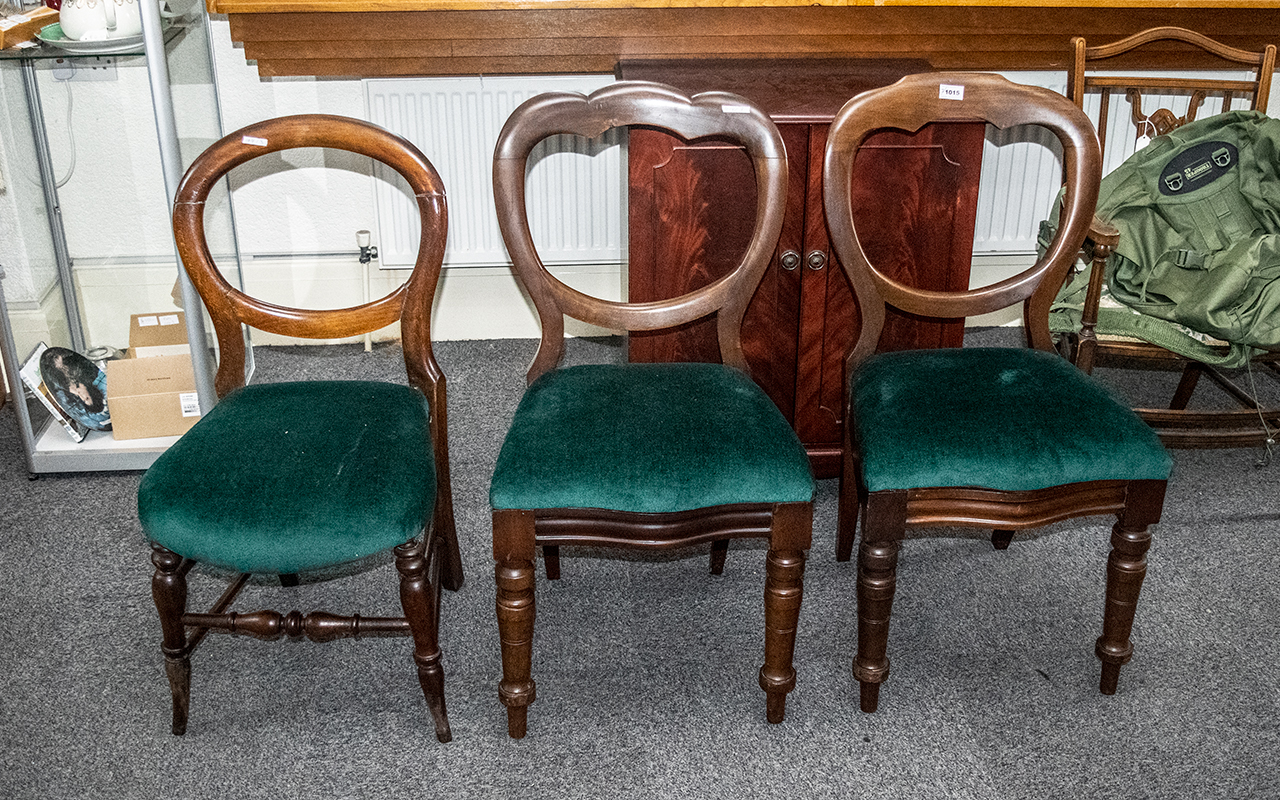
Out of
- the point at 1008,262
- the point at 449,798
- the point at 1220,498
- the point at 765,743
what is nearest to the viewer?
the point at 449,798

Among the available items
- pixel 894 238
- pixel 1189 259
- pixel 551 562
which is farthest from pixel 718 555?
pixel 1189 259

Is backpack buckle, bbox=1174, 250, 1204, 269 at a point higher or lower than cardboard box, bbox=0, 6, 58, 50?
lower

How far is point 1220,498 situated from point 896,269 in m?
0.90

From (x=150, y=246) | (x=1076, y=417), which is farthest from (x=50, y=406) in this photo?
(x=1076, y=417)

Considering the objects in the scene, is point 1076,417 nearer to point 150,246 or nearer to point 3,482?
point 150,246

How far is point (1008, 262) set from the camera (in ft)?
10.8

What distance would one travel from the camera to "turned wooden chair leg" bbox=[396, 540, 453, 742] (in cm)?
164

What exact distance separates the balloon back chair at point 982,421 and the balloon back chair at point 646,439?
129 millimetres

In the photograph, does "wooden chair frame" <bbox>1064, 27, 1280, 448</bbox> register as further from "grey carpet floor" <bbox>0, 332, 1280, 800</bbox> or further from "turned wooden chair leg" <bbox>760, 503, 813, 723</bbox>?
"turned wooden chair leg" <bbox>760, 503, 813, 723</bbox>

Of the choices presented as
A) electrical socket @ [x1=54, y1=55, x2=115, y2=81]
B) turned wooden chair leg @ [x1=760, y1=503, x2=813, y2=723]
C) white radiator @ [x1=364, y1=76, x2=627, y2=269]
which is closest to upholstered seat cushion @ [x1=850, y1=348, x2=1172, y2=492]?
turned wooden chair leg @ [x1=760, y1=503, x2=813, y2=723]

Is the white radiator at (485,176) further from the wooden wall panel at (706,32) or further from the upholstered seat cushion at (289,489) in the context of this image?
the upholstered seat cushion at (289,489)

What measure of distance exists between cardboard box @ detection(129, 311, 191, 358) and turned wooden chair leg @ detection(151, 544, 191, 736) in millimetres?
950

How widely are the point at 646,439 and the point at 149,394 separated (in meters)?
1.43

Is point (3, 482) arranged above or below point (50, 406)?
below
